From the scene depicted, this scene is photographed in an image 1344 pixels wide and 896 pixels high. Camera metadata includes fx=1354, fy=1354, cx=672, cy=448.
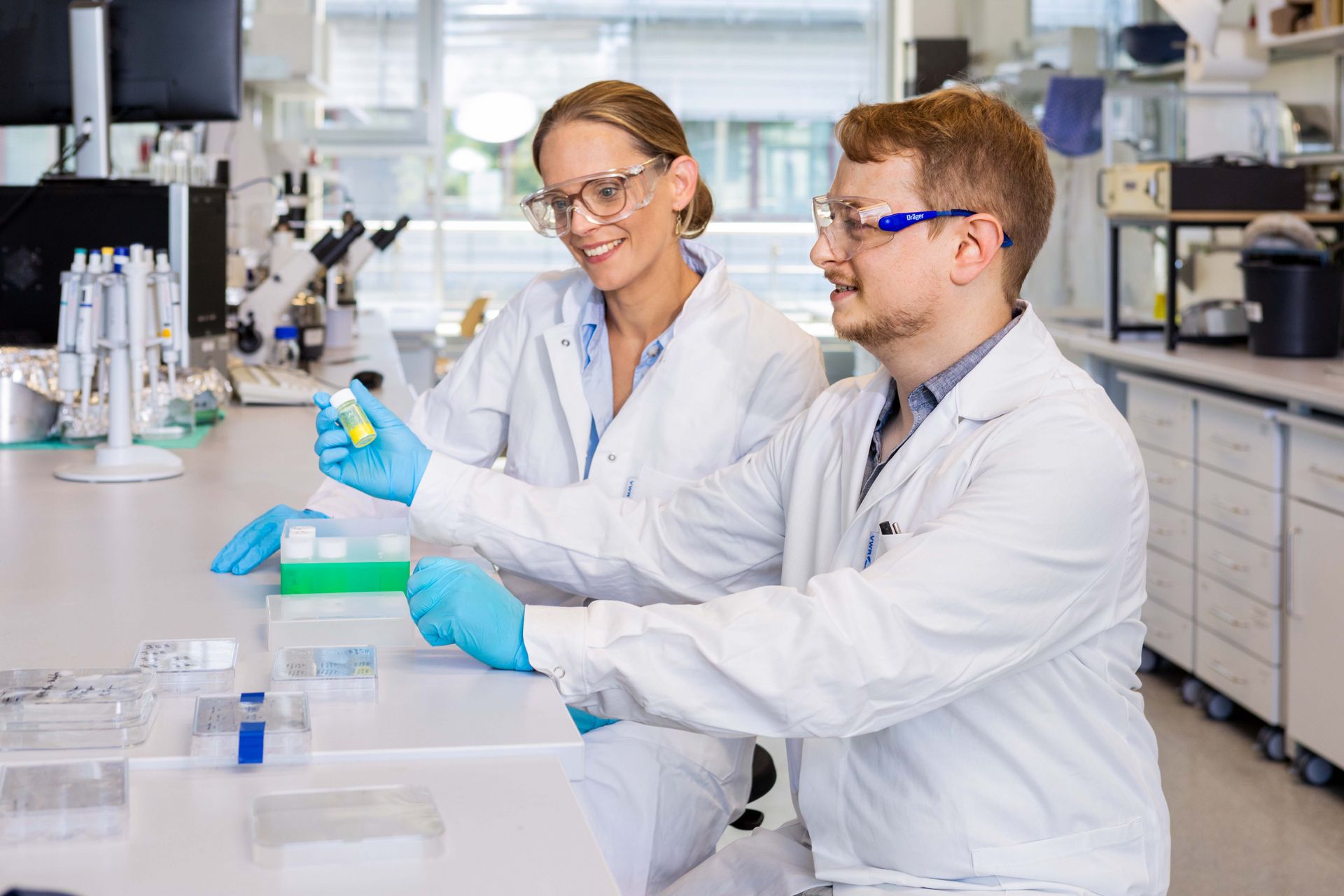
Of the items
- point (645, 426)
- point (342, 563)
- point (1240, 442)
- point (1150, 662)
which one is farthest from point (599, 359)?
point (1150, 662)

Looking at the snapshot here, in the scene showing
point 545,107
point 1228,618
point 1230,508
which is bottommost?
point 1228,618

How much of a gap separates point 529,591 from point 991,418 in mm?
857

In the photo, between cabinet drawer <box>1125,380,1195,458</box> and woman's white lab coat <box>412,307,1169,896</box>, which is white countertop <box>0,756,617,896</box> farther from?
cabinet drawer <box>1125,380,1195,458</box>

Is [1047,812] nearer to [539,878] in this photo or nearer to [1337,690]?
[539,878]

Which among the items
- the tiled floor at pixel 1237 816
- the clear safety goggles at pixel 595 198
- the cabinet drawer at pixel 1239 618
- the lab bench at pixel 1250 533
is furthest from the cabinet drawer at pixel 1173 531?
the clear safety goggles at pixel 595 198

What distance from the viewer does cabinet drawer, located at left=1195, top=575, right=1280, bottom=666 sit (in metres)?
3.14

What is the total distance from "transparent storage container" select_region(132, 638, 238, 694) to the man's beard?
2.26 ft

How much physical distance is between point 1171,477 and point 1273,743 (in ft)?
2.62

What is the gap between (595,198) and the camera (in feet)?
6.30

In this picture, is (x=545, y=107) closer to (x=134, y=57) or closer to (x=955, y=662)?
(x=134, y=57)

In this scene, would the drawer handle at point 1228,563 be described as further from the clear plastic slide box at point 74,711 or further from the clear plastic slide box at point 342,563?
the clear plastic slide box at point 74,711

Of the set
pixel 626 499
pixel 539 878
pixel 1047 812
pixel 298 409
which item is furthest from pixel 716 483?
pixel 298 409

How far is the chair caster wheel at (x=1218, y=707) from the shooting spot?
345cm

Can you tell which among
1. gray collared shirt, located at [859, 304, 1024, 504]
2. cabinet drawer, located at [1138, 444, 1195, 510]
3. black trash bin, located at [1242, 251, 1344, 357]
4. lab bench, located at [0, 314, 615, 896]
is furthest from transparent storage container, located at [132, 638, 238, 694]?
black trash bin, located at [1242, 251, 1344, 357]
